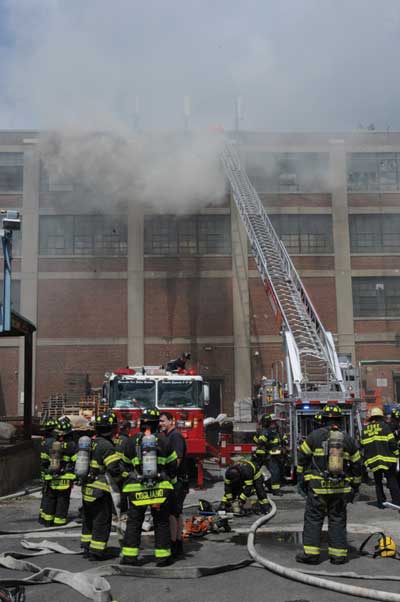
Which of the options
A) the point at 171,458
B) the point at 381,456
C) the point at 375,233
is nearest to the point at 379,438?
the point at 381,456

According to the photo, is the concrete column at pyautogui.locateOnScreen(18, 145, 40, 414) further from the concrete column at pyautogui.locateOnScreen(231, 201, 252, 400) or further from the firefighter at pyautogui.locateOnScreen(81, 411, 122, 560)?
the firefighter at pyautogui.locateOnScreen(81, 411, 122, 560)

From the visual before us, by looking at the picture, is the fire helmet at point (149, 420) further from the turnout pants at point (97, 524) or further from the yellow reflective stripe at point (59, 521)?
the yellow reflective stripe at point (59, 521)

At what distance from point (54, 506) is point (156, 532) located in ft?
8.47

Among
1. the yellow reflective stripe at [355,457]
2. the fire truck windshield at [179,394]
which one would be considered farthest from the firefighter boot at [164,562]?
the fire truck windshield at [179,394]

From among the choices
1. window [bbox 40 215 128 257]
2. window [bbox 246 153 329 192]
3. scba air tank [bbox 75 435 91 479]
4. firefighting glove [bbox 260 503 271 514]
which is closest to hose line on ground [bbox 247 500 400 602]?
scba air tank [bbox 75 435 91 479]

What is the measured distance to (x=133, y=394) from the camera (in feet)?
35.6

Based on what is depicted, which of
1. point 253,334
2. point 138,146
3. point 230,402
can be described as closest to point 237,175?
point 138,146

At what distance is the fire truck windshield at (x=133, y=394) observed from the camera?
10773mm

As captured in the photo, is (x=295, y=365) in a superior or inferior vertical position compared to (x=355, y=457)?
superior

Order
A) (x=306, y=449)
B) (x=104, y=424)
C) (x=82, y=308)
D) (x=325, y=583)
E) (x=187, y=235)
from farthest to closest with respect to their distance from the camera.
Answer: (x=187, y=235) → (x=82, y=308) → (x=104, y=424) → (x=306, y=449) → (x=325, y=583)

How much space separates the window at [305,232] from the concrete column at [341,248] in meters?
0.31

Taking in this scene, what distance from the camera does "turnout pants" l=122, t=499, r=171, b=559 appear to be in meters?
5.21

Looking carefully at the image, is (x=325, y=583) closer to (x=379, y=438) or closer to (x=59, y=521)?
(x=59, y=521)

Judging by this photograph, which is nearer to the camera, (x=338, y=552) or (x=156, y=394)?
(x=338, y=552)
